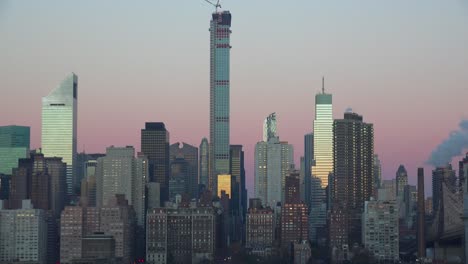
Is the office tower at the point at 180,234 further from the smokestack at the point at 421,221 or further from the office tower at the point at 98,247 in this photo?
the smokestack at the point at 421,221

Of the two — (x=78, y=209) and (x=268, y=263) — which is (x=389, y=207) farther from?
(x=78, y=209)

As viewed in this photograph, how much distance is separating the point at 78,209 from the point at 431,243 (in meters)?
24.0

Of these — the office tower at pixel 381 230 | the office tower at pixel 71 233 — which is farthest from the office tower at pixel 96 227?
the office tower at pixel 381 230

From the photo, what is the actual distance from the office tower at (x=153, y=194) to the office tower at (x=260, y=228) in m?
7.39

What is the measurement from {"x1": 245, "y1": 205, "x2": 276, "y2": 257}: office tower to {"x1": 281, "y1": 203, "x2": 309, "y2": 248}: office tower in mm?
935

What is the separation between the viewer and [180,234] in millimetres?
86562

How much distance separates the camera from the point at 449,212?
232ft

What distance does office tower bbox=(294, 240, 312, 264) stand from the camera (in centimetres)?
8200

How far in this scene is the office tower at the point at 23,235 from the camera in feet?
266

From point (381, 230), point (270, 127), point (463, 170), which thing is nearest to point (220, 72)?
point (270, 127)

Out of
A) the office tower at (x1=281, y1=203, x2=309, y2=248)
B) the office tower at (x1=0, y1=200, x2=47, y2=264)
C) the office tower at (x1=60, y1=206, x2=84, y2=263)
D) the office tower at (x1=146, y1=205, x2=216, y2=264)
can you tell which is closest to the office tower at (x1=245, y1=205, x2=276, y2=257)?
the office tower at (x1=281, y1=203, x2=309, y2=248)

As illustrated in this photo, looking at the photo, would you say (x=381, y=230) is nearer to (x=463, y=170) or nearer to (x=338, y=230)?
(x=338, y=230)

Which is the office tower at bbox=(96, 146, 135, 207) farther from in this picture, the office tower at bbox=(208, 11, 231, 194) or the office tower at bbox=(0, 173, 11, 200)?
the office tower at bbox=(208, 11, 231, 194)

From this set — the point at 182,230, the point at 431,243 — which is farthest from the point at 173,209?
the point at 431,243
